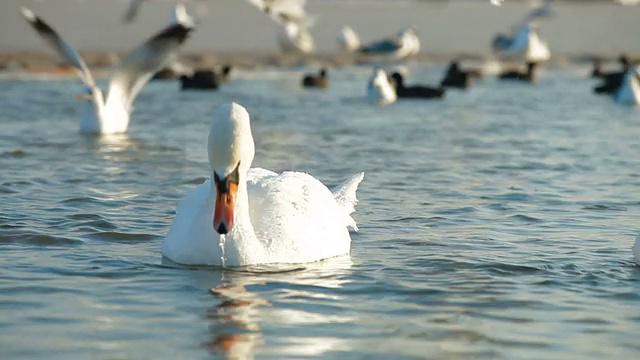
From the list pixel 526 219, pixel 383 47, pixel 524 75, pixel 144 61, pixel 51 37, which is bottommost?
pixel 526 219

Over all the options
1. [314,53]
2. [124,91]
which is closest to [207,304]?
[124,91]

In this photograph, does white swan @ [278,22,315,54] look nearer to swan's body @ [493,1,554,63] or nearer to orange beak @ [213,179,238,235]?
swan's body @ [493,1,554,63]

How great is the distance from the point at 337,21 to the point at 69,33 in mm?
19741

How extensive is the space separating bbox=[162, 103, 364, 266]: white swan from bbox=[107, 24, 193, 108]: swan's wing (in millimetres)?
7855

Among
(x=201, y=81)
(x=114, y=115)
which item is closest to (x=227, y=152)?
(x=114, y=115)

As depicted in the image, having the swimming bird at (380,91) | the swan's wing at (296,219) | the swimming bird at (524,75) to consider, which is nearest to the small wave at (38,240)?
the swan's wing at (296,219)

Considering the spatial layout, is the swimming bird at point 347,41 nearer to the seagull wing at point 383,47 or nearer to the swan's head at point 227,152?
the seagull wing at point 383,47

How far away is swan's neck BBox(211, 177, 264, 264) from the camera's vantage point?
29.9 ft

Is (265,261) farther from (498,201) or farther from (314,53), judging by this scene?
(314,53)

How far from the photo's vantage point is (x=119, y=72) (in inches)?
790

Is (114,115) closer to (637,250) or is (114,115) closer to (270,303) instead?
(637,250)

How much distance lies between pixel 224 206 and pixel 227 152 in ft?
1.16

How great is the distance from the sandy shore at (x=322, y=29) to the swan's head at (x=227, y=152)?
32.3 meters

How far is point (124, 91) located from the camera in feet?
68.0
